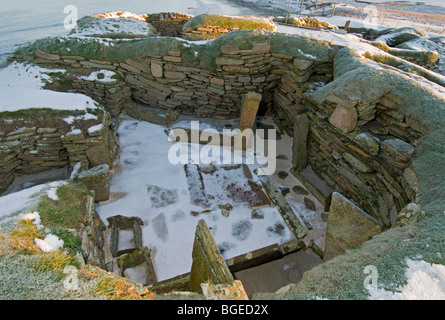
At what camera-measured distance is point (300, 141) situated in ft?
21.2

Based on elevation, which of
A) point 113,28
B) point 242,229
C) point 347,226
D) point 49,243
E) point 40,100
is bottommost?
point 242,229

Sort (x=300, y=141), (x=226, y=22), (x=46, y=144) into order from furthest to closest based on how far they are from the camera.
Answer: (x=226, y=22), (x=300, y=141), (x=46, y=144)

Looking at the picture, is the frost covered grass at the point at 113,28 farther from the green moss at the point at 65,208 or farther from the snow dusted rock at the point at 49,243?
the snow dusted rock at the point at 49,243

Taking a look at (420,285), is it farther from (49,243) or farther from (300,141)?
(300,141)

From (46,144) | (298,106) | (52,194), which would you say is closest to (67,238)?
(52,194)

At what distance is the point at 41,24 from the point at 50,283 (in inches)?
883

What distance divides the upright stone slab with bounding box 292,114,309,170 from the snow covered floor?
1.61 metres

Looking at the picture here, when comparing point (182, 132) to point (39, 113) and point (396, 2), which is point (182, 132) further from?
point (396, 2)

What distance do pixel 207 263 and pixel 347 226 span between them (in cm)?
221

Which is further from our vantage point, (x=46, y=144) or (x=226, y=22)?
(x=226, y=22)

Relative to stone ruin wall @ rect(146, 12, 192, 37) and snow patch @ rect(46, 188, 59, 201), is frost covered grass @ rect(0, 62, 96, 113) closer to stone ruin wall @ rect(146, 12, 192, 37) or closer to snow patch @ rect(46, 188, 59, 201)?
snow patch @ rect(46, 188, 59, 201)

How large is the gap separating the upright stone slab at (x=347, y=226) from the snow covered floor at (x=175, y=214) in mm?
1187

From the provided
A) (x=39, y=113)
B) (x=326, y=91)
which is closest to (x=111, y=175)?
(x=39, y=113)

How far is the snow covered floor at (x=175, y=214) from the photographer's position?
4660 millimetres
